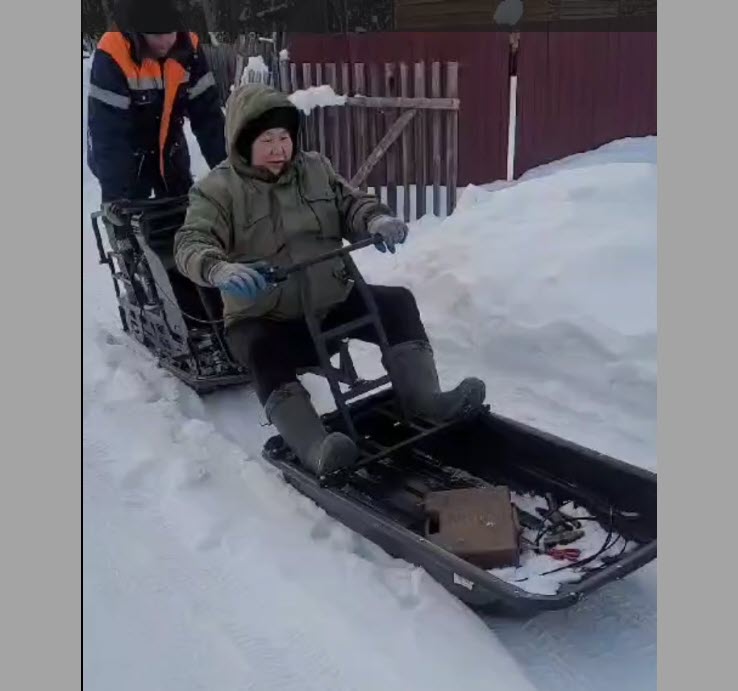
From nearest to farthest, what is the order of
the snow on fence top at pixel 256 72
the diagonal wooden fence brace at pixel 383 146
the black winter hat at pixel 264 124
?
the black winter hat at pixel 264 124, the diagonal wooden fence brace at pixel 383 146, the snow on fence top at pixel 256 72

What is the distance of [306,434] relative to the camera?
3.00m

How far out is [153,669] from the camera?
Answer: 234 centimetres

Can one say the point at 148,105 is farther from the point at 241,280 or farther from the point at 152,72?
the point at 241,280

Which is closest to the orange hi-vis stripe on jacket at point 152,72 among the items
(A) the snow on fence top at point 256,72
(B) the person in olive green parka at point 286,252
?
(B) the person in olive green parka at point 286,252

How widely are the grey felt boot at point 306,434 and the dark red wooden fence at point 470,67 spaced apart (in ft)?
13.5

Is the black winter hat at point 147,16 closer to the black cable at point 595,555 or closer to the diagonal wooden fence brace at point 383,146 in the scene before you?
the black cable at point 595,555

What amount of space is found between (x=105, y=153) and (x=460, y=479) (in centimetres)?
231

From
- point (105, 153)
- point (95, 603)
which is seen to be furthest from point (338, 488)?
point (105, 153)

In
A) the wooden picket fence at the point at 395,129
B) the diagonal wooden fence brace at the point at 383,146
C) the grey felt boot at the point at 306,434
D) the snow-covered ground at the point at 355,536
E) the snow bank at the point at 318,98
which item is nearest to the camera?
the snow-covered ground at the point at 355,536

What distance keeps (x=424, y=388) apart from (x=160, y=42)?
2.04 meters

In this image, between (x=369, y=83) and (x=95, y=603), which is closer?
(x=95, y=603)

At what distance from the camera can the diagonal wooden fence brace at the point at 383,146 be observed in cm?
748

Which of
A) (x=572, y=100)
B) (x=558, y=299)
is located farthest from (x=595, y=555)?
(x=572, y=100)

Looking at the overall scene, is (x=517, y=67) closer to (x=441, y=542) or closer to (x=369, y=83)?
(x=369, y=83)
